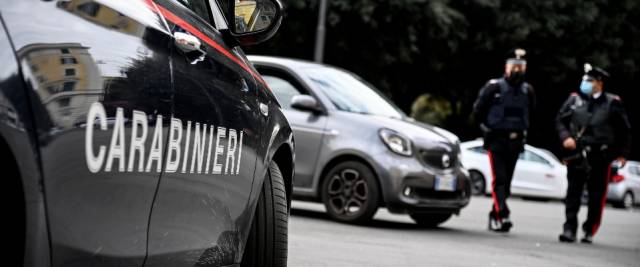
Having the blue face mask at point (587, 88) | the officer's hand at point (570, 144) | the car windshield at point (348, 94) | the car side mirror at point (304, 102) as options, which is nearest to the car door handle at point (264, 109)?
the car side mirror at point (304, 102)

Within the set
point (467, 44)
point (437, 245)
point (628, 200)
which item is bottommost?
point (437, 245)

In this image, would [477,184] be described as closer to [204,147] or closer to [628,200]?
[628,200]

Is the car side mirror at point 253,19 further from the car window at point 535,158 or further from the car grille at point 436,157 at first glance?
the car window at point 535,158

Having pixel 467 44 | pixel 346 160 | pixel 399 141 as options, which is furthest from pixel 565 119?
pixel 467 44

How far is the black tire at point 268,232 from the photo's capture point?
4008 millimetres

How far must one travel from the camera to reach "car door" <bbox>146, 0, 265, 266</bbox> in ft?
9.87

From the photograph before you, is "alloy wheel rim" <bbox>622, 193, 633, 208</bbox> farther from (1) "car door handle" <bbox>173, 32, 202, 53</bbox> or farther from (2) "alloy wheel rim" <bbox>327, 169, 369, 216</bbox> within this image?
(1) "car door handle" <bbox>173, 32, 202, 53</bbox>

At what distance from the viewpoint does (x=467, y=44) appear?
1109 inches

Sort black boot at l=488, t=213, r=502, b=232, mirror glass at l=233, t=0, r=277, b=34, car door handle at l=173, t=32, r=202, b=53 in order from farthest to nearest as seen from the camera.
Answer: black boot at l=488, t=213, r=502, b=232 → mirror glass at l=233, t=0, r=277, b=34 → car door handle at l=173, t=32, r=202, b=53

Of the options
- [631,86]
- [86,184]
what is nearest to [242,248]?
[86,184]

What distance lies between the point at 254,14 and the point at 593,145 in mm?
7261

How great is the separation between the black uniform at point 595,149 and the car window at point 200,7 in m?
7.24

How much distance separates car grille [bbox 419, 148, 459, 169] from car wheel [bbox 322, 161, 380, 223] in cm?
55

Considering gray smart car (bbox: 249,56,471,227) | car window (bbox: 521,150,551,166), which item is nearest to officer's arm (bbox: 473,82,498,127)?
gray smart car (bbox: 249,56,471,227)
